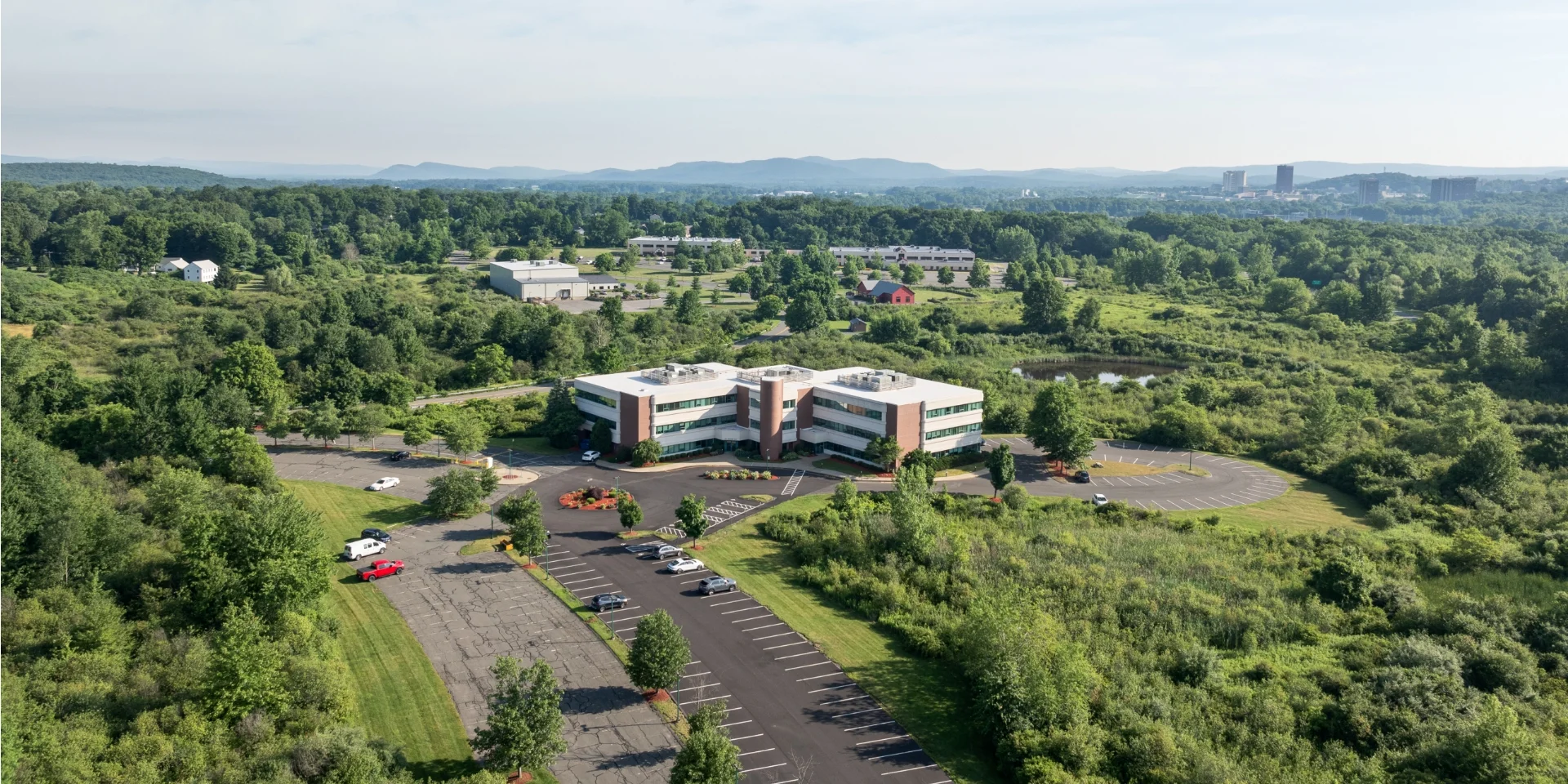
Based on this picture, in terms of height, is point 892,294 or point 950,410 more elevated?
point 892,294

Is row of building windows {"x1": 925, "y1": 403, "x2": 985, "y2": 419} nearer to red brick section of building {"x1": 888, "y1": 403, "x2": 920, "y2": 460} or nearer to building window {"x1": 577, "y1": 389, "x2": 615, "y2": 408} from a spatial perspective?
red brick section of building {"x1": 888, "y1": 403, "x2": 920, "y2": 460}

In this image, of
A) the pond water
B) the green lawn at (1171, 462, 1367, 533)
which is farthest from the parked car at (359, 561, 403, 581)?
the pond water

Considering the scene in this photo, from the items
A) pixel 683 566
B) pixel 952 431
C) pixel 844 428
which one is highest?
pixel 844 428

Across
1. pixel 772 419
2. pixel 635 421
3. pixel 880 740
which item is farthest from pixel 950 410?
pixel 880 740

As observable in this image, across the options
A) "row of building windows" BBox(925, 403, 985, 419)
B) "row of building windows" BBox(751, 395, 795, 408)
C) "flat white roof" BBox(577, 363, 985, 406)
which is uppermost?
"flat white roof" BBox(577, 363, 985, 406)

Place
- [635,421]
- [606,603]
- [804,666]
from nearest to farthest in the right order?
1. [804,666]
2. [606,603]
3. [635,421]

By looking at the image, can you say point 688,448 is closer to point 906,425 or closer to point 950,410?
point 906,425

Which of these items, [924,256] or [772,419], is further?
[924,256]

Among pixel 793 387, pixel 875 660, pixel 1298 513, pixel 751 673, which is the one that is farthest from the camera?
pixel 793 387
